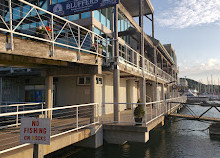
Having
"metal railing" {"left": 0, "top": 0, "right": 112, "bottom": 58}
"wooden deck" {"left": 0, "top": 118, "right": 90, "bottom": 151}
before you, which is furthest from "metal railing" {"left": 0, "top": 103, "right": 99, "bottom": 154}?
"metal railing" {"left": 0, "top": 0, "right": 112, "bottom": 58}

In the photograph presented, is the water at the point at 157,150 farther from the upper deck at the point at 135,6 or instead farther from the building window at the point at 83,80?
the upper deck at the point at 135,6

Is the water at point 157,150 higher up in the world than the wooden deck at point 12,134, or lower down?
lower down

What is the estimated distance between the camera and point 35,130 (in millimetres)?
3475

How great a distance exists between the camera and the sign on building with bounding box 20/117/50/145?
11.2ft

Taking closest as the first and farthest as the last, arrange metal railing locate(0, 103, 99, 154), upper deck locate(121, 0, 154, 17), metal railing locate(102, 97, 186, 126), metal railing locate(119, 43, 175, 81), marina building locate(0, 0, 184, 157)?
metal railing locate(0, 103, 99, 154) < marina building locate(0, 0, 184, 157) < metal railing locate(102, 97, 186, 126) < metal railing locate(119, 43, 175, 81) < upper deck locate(121, 0, 154, 17)

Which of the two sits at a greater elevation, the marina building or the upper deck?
the upper deck

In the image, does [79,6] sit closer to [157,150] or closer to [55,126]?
[55,126]

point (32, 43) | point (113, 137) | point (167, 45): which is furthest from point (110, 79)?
point (167, 45)

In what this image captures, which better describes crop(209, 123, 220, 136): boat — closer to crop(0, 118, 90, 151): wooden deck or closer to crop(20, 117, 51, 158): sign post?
crop(0, 118, 90, 151): wooden deck

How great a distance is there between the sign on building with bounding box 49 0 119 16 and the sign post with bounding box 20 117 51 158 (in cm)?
716

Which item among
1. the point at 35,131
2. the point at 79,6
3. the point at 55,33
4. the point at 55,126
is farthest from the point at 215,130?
the point at 35,131

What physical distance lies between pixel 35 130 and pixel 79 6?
8.07m

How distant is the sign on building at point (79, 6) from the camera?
9172mm

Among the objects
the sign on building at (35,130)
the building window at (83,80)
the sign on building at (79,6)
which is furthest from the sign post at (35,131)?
the building window at (83,80)
